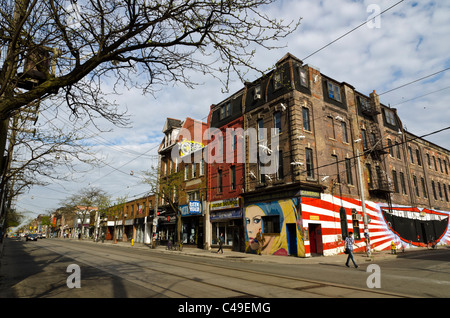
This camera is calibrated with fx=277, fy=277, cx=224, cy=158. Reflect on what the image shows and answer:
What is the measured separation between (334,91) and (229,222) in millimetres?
16517

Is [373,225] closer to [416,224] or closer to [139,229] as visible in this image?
[416,224]

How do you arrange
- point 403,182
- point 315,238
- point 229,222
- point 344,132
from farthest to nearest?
point 403,182 < point 229,222 < point 344,132 < point 315,238

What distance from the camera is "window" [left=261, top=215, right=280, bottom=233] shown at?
22.5 meters

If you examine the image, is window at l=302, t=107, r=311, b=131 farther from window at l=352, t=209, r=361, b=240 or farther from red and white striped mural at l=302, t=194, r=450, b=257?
window at l=352, t=209, r=361, b=240

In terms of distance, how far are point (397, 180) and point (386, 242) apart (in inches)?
305

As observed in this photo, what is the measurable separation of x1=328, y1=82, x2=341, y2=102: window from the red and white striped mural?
974cm

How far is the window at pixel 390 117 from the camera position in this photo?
32.9 m

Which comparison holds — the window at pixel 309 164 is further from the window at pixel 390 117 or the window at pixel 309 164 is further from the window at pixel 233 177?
the window at pixel 390 117

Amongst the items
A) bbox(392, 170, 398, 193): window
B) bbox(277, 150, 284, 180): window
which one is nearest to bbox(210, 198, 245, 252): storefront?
bbox(277, 150, 284, 180): window

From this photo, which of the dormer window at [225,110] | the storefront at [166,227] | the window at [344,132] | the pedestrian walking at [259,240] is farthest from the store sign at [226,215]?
the window at [344,132]

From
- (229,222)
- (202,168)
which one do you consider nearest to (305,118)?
(229,222)

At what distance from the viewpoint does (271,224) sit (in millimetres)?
22891
